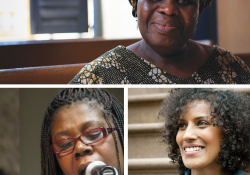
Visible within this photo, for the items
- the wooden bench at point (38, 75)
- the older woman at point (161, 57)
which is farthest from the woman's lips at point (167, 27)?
the wooden bench at point (38, 75)

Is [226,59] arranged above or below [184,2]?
below

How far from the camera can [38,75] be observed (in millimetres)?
1372

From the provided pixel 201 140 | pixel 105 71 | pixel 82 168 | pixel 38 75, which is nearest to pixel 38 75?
pixel 38 75

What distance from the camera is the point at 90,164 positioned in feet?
2.77

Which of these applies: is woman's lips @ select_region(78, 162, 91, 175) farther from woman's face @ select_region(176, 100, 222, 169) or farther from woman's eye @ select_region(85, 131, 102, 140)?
woman's face @ select_region(176, 100, 222, 169)

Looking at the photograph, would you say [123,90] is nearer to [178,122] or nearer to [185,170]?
[178,122]

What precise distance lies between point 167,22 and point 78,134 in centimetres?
40

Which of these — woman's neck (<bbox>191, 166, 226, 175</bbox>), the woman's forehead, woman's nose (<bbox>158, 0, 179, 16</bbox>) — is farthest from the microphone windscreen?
woman's nose (<bbox>158, 0, 179, 16</bbox>)

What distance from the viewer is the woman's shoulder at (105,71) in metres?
0.93

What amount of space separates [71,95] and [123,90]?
0.15 m

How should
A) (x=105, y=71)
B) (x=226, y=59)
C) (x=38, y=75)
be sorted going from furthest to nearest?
(x=38, y=75)
(x=226, y=59)
(x=105, y=71)

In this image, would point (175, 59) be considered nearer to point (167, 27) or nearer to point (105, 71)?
point (167, 27)

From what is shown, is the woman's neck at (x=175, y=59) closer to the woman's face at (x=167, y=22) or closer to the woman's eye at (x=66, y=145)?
the woman's face at (x=167, y=22)

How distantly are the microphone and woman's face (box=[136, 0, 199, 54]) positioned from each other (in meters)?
0.38
